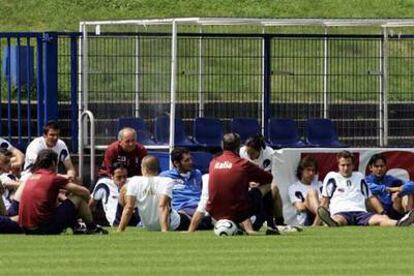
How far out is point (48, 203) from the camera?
21.3 meters

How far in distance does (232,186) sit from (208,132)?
5.28 m

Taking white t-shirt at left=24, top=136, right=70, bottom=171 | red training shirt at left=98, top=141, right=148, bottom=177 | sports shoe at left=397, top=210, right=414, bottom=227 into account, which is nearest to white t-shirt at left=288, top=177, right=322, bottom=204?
sports shoe at left=397, top=210, right=414, bottom=227

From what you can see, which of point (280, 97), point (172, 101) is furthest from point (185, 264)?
point (280, 97)

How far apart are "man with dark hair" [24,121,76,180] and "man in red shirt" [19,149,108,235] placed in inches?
115

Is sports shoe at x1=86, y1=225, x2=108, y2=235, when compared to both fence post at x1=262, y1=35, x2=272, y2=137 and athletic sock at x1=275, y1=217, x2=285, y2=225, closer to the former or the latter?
athletic sock at x1=275, y1=217, x2=285, y2=225

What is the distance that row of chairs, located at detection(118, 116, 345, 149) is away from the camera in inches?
1053

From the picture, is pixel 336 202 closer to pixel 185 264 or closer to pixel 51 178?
pixel 51 178

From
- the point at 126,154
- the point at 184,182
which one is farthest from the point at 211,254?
the point at 126,154

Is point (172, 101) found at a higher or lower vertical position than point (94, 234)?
higher

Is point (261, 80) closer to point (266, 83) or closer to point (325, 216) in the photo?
point (266, 83)

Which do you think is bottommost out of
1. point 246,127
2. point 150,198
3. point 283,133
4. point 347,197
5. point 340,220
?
point 340,220

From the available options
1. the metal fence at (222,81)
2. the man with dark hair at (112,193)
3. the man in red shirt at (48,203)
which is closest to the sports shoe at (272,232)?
the man in red shirt at (48,203)

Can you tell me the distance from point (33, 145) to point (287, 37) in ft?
16.8

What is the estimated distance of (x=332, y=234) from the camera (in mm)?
21781
